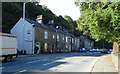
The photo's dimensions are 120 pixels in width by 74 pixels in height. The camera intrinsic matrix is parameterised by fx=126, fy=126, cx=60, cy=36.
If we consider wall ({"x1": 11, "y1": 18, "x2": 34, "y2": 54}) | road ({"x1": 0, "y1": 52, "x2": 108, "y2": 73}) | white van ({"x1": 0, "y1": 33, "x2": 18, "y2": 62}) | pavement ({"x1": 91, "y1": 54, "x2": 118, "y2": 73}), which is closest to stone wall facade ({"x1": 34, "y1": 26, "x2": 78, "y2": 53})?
wall ({"x1": 11, "y1": 18, "x2": 34, "y2": 54})

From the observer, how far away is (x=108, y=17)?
725cm

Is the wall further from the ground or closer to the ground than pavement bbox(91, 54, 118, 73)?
further from the ground

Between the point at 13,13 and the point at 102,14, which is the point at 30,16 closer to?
the point at 13,13

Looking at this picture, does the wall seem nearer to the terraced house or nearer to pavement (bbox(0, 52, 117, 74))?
the terraced house

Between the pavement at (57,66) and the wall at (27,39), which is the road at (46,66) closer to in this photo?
the pavement at (57,66)

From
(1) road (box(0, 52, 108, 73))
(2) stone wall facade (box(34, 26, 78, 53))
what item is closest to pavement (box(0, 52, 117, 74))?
(1) road (box(0, 52, 108, 73))

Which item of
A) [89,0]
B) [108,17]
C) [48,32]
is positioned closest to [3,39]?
[89,0]

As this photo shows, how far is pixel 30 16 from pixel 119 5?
43.1m

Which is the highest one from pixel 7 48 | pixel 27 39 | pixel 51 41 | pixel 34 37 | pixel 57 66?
pixel 34 37

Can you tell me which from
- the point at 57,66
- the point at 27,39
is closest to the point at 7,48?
the point at 57,66

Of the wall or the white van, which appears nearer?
the white van

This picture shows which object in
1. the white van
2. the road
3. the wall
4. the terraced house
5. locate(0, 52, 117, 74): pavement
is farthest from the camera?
the terraced house

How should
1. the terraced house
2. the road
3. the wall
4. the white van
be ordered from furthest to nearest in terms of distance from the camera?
the terraced house
the wall
the white van
the road

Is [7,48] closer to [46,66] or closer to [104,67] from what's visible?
[46,66]
